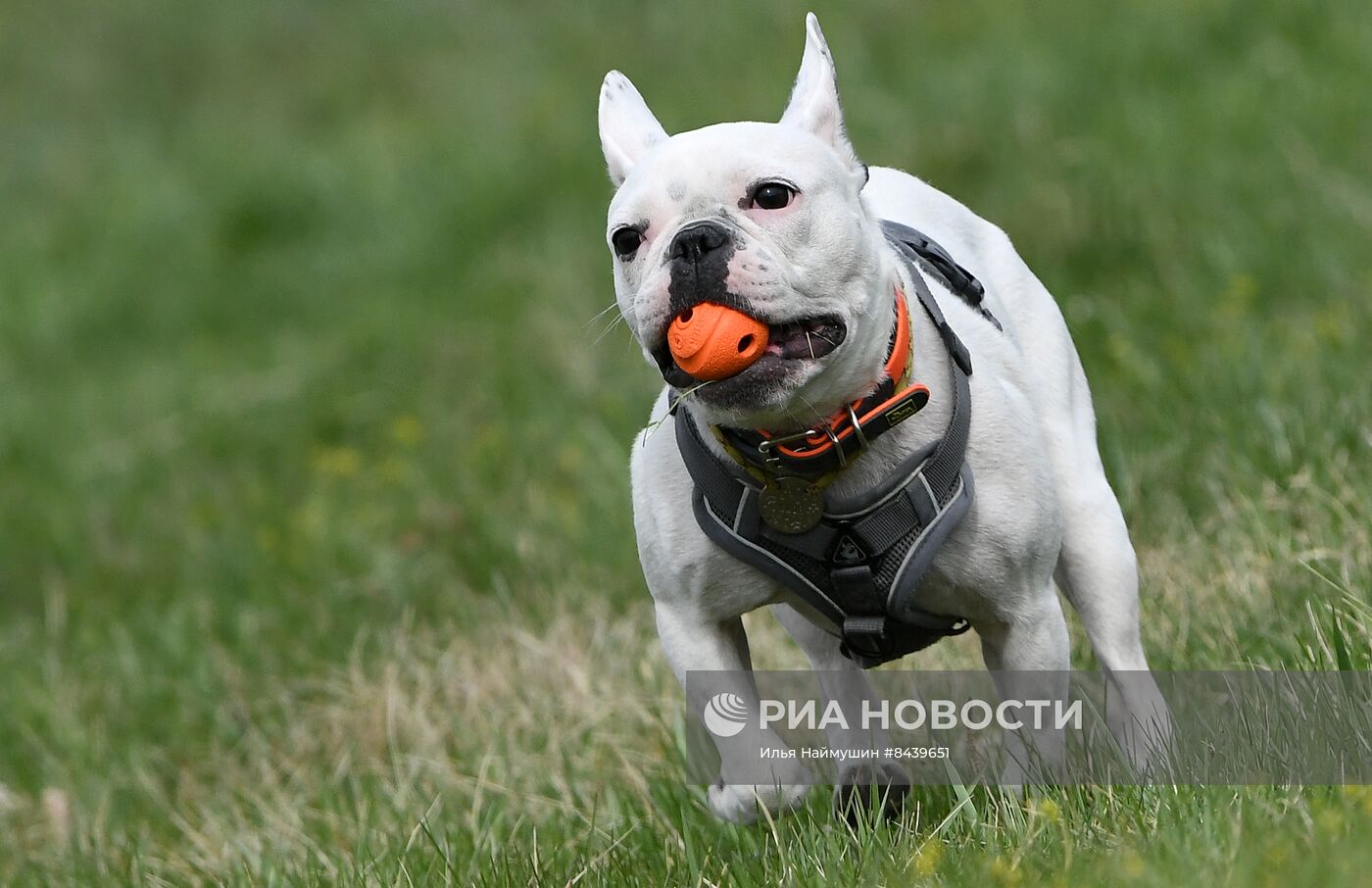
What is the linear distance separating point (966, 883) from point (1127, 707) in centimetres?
119

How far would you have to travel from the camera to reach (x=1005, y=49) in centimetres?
1026

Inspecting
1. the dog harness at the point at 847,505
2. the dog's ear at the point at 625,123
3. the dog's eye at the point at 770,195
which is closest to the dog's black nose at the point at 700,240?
the dog's eye at the point at 770,195

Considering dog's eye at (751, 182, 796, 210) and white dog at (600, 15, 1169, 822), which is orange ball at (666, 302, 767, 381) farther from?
dog's eye at (751, 182, 796, 210)

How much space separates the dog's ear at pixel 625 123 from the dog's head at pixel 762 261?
39 centimetres

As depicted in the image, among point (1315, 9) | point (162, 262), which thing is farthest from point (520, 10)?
point (1315, 9)

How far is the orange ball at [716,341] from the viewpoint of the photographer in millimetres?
3307

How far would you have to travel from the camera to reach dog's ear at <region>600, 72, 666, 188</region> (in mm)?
4020

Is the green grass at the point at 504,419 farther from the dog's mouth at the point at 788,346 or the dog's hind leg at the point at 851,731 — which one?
the dog's mouth at the point at 788,346

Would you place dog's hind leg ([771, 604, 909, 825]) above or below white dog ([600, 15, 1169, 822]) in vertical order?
below

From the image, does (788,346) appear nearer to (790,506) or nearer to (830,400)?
(830,400)

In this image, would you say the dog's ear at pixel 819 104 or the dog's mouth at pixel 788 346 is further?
the dog's ear at pixel 819 104

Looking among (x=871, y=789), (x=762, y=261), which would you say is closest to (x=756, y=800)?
(x=871, y=789)

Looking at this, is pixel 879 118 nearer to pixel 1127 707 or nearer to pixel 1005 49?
pixel 1005 49

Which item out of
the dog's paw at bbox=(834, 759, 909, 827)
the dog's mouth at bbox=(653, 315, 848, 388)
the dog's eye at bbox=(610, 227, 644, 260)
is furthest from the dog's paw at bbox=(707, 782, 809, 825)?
the dog's eye at bbox=(610, 227, 644, 260)
